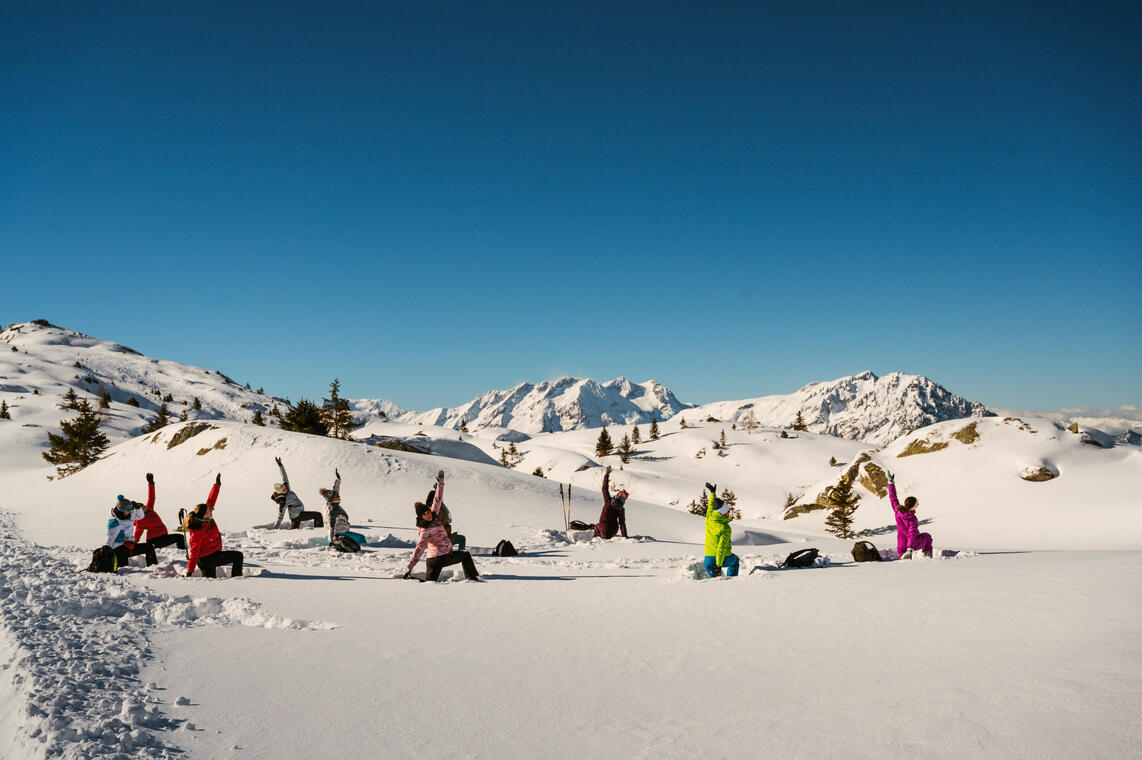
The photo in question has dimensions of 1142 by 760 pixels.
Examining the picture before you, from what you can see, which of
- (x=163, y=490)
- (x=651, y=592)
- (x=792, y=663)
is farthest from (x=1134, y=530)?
(x=163, y=490)

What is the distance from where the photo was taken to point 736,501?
177 feet

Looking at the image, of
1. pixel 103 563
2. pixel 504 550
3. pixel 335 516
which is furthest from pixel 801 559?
pixel 103 563

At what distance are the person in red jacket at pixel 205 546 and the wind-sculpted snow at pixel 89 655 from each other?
3.79ft

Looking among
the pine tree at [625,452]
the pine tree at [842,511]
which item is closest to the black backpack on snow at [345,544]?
the pine tree at [842,511]

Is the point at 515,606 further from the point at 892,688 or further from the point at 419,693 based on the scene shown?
the point at 892,688

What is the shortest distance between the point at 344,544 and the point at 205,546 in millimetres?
4902

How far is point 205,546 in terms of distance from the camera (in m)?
11.2

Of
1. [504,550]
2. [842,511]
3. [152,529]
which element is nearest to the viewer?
[152,529]

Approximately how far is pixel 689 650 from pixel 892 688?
2.23 meters

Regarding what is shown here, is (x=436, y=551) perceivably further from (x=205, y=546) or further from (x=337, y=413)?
(x=337, y=413)

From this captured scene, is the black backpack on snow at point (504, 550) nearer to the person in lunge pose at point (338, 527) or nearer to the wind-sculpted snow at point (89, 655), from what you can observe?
the person in lunge pose at point (338, 527)

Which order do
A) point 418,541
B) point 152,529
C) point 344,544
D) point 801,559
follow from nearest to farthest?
point 418,541, point 152,529, point 801,559, point 344,544

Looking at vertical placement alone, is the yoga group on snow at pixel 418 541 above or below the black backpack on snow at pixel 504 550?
above

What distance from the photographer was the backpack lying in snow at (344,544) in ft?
52.0
